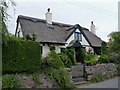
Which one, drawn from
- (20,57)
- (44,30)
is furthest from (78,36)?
(20,57)

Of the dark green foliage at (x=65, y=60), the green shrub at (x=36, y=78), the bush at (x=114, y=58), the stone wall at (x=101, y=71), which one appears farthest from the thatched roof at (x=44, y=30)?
the green shrub at (x=36, y=78)

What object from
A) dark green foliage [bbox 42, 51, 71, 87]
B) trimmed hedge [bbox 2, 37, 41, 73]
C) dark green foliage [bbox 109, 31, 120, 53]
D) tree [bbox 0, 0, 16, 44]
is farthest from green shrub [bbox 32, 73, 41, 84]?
dark green foliage [bbox 109, 31, 120, 53]

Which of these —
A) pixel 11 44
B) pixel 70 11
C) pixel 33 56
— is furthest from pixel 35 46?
pixel 70 11

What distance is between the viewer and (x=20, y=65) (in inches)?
326

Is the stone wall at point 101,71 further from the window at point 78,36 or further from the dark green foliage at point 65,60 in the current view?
the window at point 78,36

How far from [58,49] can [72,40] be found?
2.84 metres

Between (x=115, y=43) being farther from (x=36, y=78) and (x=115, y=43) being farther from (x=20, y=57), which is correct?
(x=20, y=57)

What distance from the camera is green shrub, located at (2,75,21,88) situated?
7377 mm

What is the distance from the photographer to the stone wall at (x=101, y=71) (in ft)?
37.0

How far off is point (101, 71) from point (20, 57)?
7.25 meters

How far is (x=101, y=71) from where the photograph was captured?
12.1 metres

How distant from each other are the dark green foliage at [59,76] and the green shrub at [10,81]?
2043mm

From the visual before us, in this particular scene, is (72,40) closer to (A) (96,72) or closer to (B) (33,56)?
(A) (96,72)

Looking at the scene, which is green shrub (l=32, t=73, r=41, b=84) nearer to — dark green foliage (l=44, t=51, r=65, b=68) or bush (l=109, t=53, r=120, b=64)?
dark green foliage (l=44, t=51, r=65, b=68)
